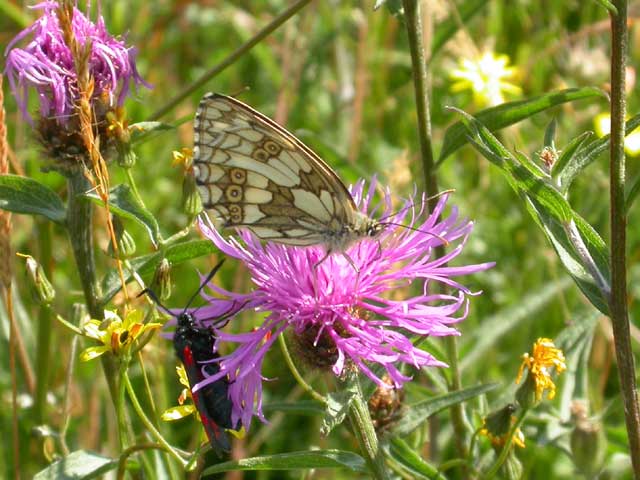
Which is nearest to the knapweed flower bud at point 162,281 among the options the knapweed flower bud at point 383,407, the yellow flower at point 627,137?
the knapweed flower bud at point 383,407

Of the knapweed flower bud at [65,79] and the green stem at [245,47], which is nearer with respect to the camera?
the knapweed flower bud at [65,79]

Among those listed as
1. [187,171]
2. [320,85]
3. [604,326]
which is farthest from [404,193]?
[187,171]

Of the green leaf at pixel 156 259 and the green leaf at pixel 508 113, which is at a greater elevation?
the green leaf at pixel 508 113

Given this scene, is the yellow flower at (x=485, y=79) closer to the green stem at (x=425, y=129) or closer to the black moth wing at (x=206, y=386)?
the green stem at (x=425, y=129)

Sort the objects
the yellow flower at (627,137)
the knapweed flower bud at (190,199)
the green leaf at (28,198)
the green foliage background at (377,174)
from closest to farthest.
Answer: the green leaf at (28,198) < the knapweed flower bud at (190,199) < the green foliage background at (377,174) < the yellow flower at (627,137)

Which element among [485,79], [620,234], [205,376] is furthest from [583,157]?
[485,79]

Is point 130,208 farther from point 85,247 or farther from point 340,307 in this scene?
point 340,307

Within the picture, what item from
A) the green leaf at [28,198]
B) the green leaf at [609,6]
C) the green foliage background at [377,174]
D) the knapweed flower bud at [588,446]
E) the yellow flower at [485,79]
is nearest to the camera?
the green leaf at [609,6]

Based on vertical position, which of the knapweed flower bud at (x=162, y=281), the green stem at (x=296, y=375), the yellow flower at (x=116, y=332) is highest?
the knapweed flower bud at (x=162, y=281)
